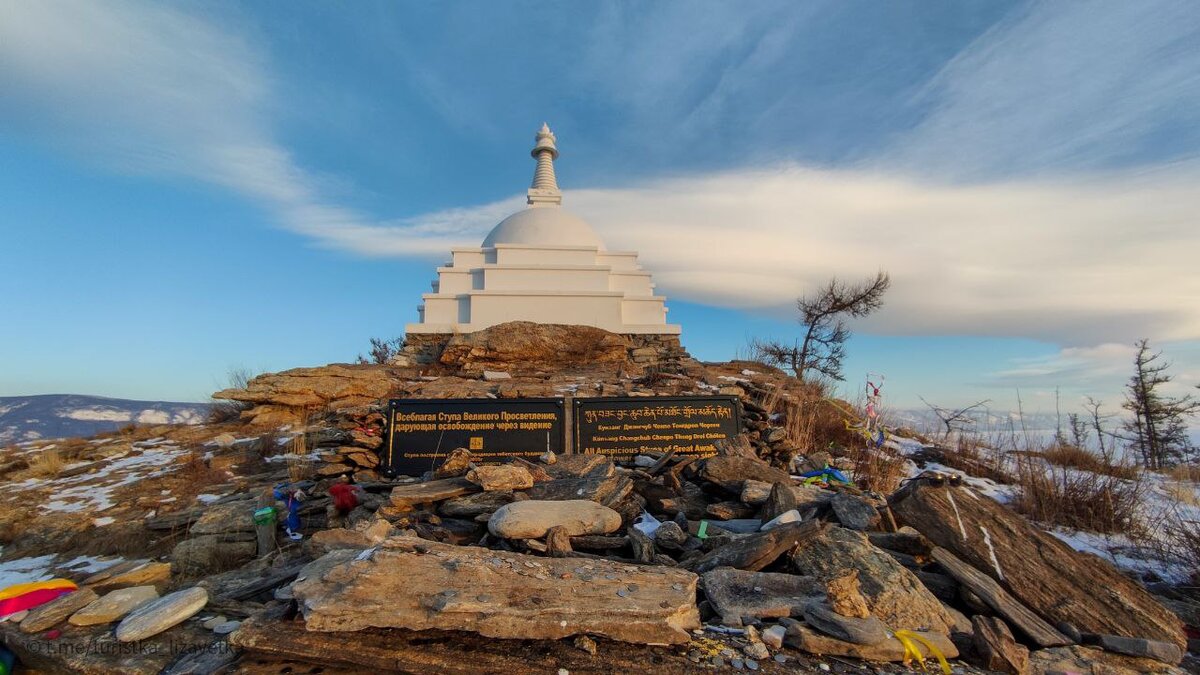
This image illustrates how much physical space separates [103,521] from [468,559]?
5.40 m

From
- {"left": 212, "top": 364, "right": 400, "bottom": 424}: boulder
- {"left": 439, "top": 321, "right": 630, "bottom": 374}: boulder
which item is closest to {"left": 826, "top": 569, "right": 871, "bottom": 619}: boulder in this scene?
{"left": 212, "top": 364, "right": 400, "bottom": 424}: boulder

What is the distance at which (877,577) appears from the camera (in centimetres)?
301

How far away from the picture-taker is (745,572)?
312 cm

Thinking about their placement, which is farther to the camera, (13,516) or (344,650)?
(13,516)

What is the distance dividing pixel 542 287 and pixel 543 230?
329cm

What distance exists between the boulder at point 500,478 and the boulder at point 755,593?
202cm

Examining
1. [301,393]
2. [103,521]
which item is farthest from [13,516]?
[301,393]

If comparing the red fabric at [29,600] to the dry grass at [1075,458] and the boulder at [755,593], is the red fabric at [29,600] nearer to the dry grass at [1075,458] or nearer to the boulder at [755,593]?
the boulder at [755,593]

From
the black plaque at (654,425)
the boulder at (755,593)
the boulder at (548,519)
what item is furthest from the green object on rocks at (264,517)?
the boulder at (755,593)

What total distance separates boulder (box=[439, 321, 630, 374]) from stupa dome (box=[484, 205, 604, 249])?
565cm

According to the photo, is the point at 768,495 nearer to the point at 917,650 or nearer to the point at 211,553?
the point at 917,650

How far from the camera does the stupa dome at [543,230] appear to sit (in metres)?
18.5

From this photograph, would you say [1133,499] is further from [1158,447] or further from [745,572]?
[1158,447]

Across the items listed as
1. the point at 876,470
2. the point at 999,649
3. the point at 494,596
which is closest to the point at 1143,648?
the point at 999,649
